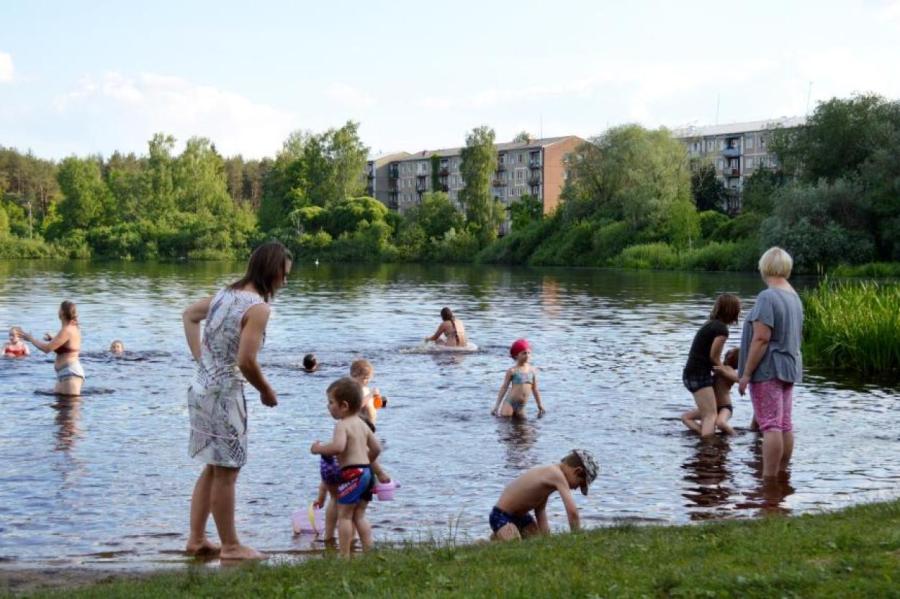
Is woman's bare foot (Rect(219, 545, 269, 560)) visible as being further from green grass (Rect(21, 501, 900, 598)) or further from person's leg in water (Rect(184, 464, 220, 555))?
green grass (Rect(21, 501, 900, 598))

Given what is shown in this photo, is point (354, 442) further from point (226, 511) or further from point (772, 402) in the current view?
point (772, 402)

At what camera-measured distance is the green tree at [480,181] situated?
143375 millimetres

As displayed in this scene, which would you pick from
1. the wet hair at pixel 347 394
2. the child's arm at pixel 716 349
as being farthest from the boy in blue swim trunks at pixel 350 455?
the child's arm at pixel 716 349

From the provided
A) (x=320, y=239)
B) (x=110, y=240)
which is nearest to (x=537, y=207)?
(x=320, y=239)

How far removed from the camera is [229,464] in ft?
29.3

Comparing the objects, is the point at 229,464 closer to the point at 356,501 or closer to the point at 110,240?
the point at 356,501

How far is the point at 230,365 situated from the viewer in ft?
28.8

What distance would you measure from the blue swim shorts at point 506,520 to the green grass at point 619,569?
82 centimetres

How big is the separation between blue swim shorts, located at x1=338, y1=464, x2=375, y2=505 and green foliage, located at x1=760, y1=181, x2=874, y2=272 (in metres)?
74.0

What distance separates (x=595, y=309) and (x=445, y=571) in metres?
40.9

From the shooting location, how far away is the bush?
327 feet

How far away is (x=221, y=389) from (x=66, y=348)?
1183cm

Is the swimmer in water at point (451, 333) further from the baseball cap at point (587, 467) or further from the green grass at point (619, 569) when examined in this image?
the green grass at point (619, 569)

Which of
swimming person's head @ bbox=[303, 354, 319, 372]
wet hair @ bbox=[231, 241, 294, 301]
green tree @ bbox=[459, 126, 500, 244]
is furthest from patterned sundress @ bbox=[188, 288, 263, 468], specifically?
green tree @ bbox=[459, 126, 500, 244]
